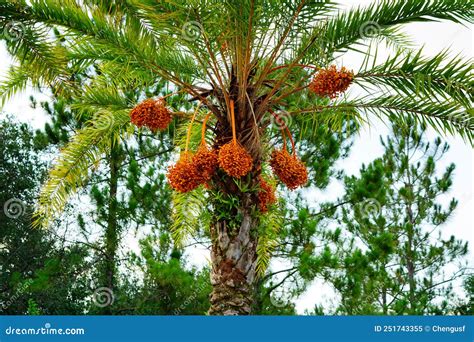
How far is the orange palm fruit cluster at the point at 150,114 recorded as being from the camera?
6586mm

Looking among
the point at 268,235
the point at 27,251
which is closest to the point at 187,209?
the point at 268,235

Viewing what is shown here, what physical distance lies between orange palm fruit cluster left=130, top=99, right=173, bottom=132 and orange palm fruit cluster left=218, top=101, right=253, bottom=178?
89 cm

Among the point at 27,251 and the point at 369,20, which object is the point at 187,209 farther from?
the point at 27,251

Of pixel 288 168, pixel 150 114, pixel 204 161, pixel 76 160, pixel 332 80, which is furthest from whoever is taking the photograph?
pixel 76 160

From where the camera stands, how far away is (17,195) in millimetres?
16094

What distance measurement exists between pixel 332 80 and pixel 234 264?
86.9 inches

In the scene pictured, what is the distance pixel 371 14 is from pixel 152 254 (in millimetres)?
8602

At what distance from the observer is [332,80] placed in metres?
5.95

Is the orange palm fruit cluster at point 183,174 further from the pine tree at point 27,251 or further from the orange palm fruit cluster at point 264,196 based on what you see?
the pine tree at point 27,251

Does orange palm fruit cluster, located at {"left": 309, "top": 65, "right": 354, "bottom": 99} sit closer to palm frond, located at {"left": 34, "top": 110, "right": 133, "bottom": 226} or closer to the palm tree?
the palm tree

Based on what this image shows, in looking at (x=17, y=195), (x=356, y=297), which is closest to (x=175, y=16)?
(x=356, y=297)

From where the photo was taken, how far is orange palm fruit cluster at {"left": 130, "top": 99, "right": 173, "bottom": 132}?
21.6 feet

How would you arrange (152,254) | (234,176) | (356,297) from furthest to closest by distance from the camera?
(152,254) < (356,297) < (234,176)
